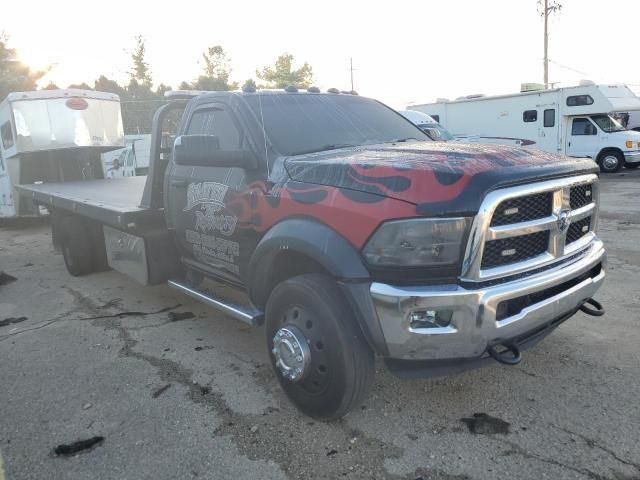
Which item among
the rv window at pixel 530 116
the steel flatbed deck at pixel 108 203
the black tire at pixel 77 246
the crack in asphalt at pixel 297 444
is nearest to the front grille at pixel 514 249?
the crack in asphalt at pixel 297 444

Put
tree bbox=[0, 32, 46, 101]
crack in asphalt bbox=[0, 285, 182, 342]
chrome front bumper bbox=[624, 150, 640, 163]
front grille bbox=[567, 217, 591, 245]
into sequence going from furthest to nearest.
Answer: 1. tree bbox=[0, 32, 46, 101]
2. chrome front bumper bbox=[624, 150, 640, 163]
3. crack in asphalt bbox=[0, 285, 182, 342]
4. front grille bbox=[567, 217, 591, 245]

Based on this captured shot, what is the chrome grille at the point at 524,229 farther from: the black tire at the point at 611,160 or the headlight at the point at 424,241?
the black tire at the point at 611,160

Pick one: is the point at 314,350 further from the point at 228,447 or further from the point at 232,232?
the point at 232,232

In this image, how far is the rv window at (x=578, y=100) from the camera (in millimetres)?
18156

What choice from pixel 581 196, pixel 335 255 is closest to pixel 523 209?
pixel 581 196

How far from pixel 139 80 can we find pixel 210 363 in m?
54.4

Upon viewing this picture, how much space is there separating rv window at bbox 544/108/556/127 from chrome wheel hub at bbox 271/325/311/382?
60.7 feet

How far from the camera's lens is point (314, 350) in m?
3.07

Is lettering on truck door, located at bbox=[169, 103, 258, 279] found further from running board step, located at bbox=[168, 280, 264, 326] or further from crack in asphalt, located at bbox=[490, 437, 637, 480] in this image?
crack in asphalt, located at bbox=[490, 437, 637, 480]

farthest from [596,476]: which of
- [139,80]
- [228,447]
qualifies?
[139,80]

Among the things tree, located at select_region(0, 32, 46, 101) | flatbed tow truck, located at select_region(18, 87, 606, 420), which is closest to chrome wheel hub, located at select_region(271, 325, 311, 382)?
flatbed tow truck, located at select_region(18, 87, 606, 420)

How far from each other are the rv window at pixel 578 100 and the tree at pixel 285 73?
102ft

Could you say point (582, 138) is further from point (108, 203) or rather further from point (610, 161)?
point (108, 203)

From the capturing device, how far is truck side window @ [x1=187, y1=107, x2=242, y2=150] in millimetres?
4012
